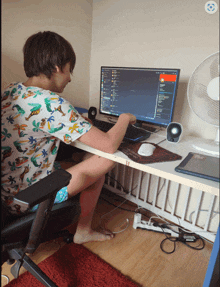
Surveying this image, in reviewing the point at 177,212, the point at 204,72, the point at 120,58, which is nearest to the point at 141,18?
the point at 120,58

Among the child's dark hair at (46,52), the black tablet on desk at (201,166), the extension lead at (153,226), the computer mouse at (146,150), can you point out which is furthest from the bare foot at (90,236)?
the child's dark hair at (46,52)

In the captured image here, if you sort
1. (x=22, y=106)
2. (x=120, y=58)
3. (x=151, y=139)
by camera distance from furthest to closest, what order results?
(x=120, y=58)
(x=151, y=139)
(x=22, y=106)

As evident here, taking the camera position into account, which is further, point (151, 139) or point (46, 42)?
point (151, 139)

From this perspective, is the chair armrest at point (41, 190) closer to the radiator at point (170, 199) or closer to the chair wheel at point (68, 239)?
the chair wheel at point (68, 239)

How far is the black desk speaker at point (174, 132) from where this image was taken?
1020mm

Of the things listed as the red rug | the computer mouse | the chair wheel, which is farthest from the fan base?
the chair wheel

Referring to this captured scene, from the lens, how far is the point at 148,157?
873 millimetres

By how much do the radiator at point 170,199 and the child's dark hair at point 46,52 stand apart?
3.33ft

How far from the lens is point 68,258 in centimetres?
116

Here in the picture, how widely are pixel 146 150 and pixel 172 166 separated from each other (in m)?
0.14

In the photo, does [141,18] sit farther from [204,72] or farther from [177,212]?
[177,212]

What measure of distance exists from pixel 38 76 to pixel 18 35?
16 cm

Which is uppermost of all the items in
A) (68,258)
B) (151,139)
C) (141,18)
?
(141,18)

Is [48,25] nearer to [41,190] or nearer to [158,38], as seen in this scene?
[158,38]
